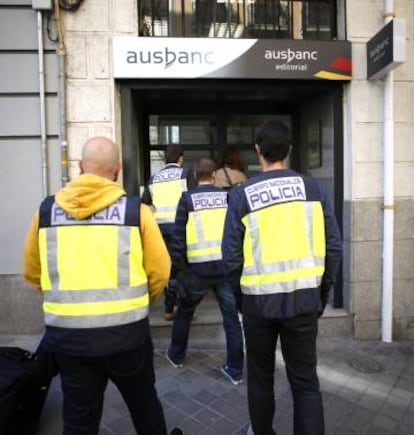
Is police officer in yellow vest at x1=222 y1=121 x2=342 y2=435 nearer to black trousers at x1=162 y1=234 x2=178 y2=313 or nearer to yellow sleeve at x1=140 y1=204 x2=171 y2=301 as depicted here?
yellow sleeve at x1=140 y1=204 x2=171 y2=301

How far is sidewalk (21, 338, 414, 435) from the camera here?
3.21m

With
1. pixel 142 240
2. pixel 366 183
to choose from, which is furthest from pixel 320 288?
pixel 366 183

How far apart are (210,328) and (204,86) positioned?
2.52 metres

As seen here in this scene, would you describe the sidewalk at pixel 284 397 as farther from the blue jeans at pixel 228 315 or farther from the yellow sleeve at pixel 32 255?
the yellow sleeve at pixel 32 255

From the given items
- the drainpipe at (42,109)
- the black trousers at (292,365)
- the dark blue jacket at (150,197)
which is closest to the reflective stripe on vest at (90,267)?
the black trousers at (292,365)

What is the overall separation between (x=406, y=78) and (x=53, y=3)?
11.9 ft

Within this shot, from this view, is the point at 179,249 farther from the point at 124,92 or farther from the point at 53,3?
the point at 53,3

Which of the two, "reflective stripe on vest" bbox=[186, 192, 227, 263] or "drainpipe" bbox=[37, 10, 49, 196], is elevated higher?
"drainpipe" bbox=[37, 10, 49, 196]

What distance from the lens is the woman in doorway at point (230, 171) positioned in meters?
5.25

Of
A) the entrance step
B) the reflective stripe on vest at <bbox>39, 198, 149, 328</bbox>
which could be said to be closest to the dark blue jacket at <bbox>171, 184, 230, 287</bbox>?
the entrance step

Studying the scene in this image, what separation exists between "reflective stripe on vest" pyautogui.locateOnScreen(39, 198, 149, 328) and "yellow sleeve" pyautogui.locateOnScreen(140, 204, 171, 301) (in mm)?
61

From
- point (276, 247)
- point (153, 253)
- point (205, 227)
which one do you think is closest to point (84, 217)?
point (153, 253)

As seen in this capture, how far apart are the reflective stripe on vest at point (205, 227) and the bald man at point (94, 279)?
1.39m

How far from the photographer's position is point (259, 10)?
16.3 feet
